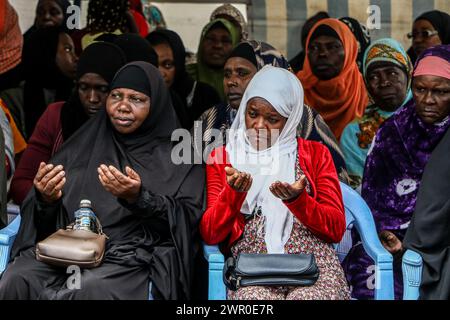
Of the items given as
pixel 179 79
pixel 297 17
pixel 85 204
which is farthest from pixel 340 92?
pixel 85 204

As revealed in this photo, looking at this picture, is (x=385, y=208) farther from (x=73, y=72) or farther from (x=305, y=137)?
(x=73, y=72)

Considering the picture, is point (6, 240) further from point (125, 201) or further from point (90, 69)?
point (90, 69)

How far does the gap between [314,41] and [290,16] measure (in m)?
0.97

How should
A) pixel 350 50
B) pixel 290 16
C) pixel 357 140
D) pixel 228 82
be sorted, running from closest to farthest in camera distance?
pixel 228 82 → pixel 357 140 → pixel 350 50 → pixel 290 16

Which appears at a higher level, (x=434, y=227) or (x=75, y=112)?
(x=75, y=112)

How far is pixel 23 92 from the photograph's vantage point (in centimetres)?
646

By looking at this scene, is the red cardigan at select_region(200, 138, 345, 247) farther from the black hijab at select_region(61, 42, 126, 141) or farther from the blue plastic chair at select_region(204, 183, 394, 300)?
the black hijab at select_region(61, 42, 126, 141)

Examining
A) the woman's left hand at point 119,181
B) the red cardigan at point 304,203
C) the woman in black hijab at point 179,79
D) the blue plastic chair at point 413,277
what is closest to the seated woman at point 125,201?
the woman's left hand at point 119,181

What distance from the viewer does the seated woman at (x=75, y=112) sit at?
17.2ft

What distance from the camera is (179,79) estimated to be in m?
6.56

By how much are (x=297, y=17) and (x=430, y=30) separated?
1108 mm

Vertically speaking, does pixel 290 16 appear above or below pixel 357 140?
above

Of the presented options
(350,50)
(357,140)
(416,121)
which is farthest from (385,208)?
(350,50)

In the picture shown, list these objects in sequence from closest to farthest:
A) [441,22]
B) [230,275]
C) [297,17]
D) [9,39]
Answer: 1. [230,275]
2. [9,39]
3. [441,22]
4. [297,17]
